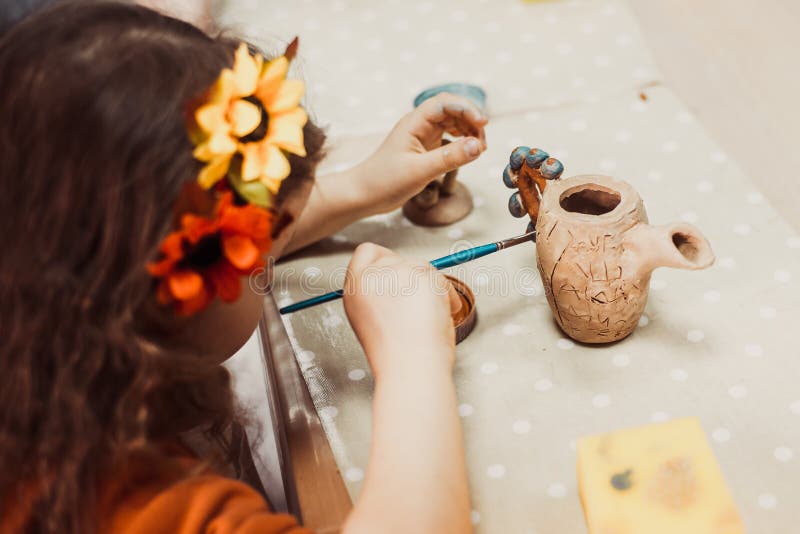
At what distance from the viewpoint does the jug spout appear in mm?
628

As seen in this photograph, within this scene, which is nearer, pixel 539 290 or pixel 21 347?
pixel 21 347

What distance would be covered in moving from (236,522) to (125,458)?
0.09 meters

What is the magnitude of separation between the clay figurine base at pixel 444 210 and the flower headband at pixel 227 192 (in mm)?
350

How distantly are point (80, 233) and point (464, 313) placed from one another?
376mm

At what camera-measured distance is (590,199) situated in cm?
71

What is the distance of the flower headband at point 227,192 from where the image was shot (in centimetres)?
52

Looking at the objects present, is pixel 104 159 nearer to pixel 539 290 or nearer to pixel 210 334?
pixel 210 334

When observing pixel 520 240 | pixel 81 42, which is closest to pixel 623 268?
pixel 520 240

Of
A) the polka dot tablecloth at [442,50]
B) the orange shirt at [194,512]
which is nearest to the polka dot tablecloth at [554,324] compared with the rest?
the polka dot tablecloth at [442,50]

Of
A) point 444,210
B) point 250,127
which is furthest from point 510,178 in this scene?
point 250,127

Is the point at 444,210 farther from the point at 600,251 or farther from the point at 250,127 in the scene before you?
the point at 250,127

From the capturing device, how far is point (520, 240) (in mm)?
779

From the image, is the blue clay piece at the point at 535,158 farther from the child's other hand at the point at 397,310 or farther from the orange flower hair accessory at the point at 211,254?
the orange flower hair accessory at the point at 211,254

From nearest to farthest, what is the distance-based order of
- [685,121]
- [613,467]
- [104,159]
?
[104,159], [613,467], [685,121]
